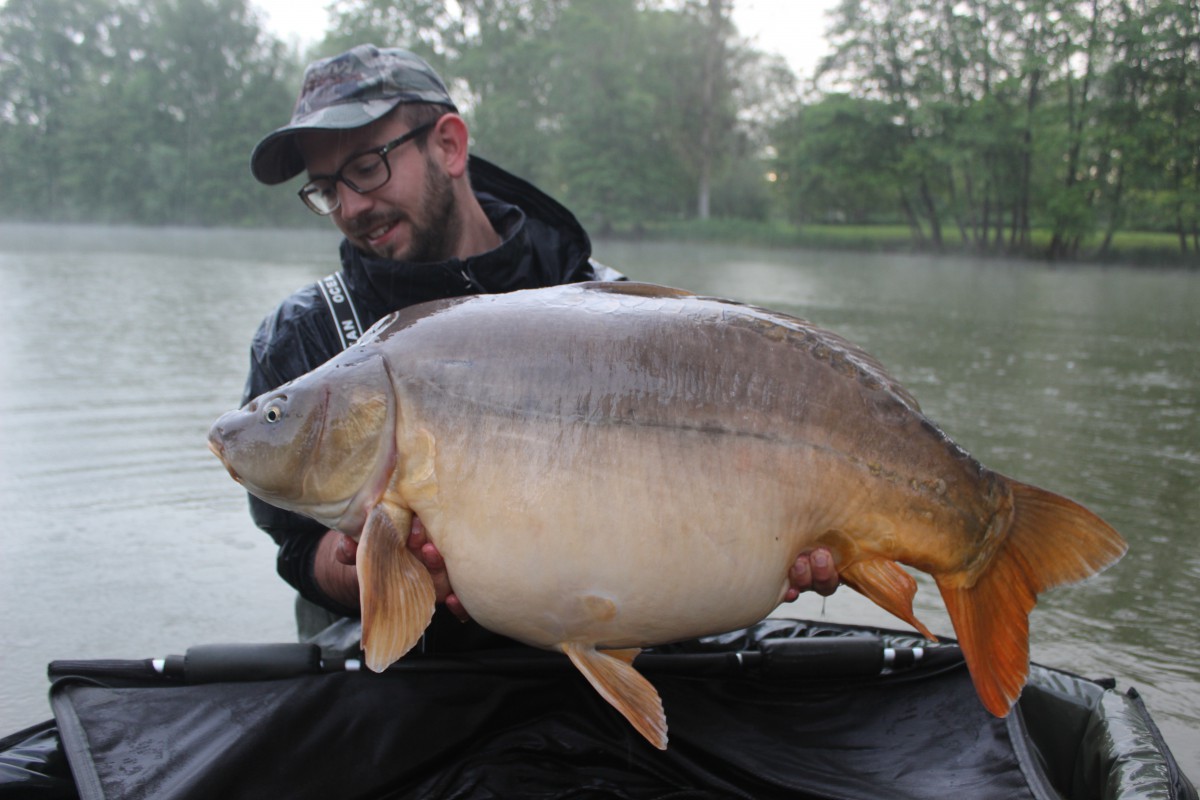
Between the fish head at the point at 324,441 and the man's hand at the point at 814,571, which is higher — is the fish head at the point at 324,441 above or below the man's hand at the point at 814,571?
above

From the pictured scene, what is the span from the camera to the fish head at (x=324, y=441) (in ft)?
5.00

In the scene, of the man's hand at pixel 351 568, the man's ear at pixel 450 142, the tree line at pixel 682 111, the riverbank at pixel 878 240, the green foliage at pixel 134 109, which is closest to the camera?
the man's hand at pixel 351 568

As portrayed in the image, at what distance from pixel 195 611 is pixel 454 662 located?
1.47m

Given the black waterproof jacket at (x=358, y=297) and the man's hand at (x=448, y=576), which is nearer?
the man's hand at (x=448, y=576)

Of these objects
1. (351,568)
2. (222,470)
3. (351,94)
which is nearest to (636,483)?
(351,568)

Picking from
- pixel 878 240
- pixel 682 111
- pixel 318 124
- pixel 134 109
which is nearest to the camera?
pixel 318 124

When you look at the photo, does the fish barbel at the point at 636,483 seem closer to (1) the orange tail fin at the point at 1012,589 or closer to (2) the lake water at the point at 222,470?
(1) the orange tail fin at the point at 1012,589

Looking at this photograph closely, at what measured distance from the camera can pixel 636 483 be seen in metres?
1.46

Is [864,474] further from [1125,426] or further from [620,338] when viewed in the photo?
[1125,426]

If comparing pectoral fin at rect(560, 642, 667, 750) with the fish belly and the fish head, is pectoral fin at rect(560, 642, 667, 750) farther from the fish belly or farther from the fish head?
the fish head

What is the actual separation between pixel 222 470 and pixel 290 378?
8.75 feet

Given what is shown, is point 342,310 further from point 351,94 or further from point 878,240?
point 878,240

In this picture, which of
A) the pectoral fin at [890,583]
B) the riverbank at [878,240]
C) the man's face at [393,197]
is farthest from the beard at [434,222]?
the riverbank at [878,240]

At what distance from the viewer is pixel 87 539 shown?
366 cm
